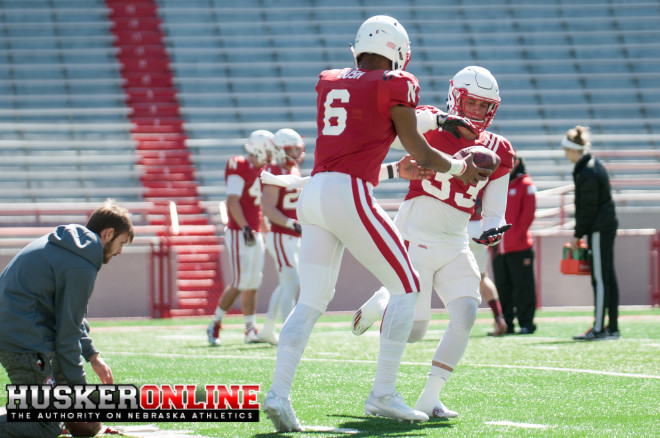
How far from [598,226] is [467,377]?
3387mm

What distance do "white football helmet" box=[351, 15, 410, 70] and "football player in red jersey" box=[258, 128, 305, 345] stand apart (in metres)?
4.48

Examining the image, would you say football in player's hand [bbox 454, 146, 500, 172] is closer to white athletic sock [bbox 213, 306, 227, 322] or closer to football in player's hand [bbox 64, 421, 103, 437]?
football in player's hand [bbox 64, 421, 103, 437]

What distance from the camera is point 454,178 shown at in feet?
16.5

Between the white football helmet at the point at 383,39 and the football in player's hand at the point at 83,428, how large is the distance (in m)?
1.88

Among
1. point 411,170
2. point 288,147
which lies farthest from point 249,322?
point 411,170

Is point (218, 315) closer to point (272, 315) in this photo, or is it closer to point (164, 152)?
point (272, 315)

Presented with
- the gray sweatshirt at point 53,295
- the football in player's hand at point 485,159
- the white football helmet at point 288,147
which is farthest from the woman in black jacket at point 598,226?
the gray sweatshirt at point 53,295

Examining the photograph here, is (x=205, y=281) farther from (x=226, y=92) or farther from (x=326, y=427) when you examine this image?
(x=326, y=427)

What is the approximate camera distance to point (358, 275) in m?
13.5

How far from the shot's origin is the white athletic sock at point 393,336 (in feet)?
14.6

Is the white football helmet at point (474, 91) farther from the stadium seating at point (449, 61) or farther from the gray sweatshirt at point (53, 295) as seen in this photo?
the stadium seating at point (449, 61)

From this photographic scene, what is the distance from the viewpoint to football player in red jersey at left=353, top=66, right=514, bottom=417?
4855 mm

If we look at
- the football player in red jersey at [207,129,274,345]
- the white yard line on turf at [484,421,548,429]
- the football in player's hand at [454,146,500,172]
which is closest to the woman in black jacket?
the football player in red jersey at [207,129,274,345]

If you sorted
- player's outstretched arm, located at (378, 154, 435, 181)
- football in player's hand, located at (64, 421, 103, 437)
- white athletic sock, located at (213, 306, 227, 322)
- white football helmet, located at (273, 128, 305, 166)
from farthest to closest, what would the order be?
1. white football helmet, located at (273, 128, 305, 166)
2. white athletic sock, located at (213, 306, 227, 322)
3. player's outstretched arm, located at (378, 154, 435, 181)
4. football in player's hand, located at (64, 421, 103, 437)
